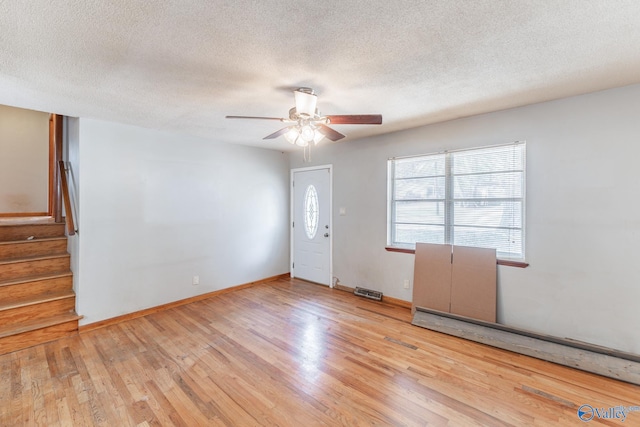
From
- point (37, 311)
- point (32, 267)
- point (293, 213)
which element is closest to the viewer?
point (37, 311)

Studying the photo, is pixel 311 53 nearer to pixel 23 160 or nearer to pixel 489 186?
pixel 489 186

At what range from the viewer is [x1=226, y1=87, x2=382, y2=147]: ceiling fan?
2.20 m

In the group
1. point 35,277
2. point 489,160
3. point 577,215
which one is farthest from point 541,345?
point 35,277

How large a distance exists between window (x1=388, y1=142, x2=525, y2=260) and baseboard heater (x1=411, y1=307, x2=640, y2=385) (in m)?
0.82

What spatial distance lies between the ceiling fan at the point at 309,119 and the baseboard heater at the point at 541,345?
7.85 ft

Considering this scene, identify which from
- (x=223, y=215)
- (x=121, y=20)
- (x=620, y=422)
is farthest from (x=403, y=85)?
(x=223, y=215)

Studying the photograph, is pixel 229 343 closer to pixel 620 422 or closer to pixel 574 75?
pixel 620 422

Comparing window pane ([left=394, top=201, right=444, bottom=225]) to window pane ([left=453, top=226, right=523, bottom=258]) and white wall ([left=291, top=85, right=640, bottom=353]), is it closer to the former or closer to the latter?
window pane ([left=453, top=226, right=523, bottom=258])

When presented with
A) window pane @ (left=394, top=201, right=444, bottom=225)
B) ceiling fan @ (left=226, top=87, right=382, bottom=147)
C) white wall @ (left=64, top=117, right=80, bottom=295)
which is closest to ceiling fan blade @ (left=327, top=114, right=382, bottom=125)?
ceiling fan @ (left=226, top=87, right=382, bottom=147)

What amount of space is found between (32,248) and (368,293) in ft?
14.6

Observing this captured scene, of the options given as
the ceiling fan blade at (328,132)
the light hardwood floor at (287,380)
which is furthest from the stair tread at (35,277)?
the ceiling fan blade at (328,132)

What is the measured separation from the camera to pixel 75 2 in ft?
4.47

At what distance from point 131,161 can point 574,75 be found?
15.4 feet

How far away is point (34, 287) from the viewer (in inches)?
124
